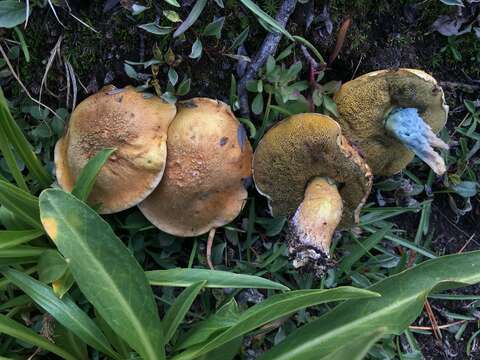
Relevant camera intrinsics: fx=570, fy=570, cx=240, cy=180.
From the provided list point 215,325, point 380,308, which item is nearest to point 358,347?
point 380,308

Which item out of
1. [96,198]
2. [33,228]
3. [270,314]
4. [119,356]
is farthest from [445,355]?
[33,228]

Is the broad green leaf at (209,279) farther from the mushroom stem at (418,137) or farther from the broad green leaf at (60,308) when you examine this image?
the mushroom stem at (418,137)

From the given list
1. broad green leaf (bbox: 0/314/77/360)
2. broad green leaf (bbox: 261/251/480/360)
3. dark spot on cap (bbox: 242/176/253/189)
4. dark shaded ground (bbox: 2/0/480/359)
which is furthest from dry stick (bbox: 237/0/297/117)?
broad green leaf (bbox: 0/314/77/360)

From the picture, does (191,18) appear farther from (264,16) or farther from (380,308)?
(380,308)

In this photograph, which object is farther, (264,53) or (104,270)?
(264,53)

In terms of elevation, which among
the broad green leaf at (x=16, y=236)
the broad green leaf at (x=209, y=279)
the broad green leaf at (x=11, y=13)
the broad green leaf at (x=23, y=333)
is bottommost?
the broad green leaf at (x=23, y=333)

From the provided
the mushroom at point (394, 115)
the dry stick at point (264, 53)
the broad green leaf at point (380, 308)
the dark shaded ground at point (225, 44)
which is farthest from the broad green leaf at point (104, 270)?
the mushroom at point (394, 115)
